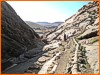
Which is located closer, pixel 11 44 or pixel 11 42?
pixel 11 44

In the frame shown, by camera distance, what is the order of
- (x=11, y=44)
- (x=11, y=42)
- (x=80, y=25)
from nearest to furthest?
1. (x=11, y=44)
2. (x=11, y=42)
3. (x=80, y=25)

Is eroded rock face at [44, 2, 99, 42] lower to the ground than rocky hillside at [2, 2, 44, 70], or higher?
higher

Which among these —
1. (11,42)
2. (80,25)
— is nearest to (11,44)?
(11,42)

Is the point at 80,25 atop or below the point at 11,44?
atop

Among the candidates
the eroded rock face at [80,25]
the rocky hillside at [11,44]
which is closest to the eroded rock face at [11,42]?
the rocky hillside at [11,44]

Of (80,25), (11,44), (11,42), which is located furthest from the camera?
(80,25)

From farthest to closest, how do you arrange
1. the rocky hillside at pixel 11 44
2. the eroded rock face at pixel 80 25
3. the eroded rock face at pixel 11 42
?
the eroded rock face at pixel 80 25 → the eroded rock face at pixel 11 42 → the rocky hillside at pixel 11 44

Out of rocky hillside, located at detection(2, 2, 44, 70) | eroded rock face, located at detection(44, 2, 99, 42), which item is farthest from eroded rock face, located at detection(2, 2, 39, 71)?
eroded rock face, located at detection(44, 2, 99, 42)

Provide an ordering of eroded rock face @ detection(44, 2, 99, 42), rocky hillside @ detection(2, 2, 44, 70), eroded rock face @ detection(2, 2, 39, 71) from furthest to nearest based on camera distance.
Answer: eroded rock face @ detection(44, 2, 99, 42), eroded rock face @ detection(2, 2, 39, 71), rocky hillside @ detection(2, 2, 44, 70)

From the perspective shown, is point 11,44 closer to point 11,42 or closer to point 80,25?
point 11,42

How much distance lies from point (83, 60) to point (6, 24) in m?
20.1

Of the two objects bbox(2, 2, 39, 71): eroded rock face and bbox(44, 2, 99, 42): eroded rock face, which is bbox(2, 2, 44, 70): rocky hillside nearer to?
bbox(2, 2, 39, 71): eroded rock face

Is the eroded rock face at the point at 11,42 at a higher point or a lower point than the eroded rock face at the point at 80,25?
lower

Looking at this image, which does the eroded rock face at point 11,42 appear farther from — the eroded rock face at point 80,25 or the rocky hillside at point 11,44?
the eroded rock face at point 80,25
